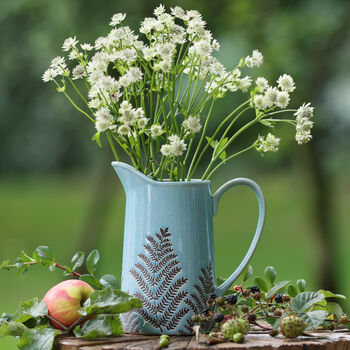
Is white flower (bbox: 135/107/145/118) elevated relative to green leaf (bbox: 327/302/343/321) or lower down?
elevated

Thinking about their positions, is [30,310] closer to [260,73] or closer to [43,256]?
[43,256]

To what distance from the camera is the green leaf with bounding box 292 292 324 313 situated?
1.18m

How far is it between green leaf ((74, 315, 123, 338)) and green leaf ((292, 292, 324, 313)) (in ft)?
1.23

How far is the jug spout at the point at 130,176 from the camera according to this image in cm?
121

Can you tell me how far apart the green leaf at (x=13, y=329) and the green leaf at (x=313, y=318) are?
0.58 meters

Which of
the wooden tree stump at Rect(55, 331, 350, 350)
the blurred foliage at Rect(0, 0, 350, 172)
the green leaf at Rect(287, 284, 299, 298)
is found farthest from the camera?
the blurred foliage at Rect(0, 0, 350, 172)

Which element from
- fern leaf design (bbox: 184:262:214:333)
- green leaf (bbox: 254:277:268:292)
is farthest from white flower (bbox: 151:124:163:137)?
green leaf (bbox: 254:277:268:292)

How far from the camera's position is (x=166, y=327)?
1173 millimetres

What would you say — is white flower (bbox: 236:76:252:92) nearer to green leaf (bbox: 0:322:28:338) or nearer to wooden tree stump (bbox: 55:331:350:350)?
wooden tree stump (bbox: 55:331:350:350)

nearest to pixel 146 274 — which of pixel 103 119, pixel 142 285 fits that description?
pixel 142 285

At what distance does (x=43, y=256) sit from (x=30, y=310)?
0.14m

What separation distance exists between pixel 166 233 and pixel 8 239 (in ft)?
21.6

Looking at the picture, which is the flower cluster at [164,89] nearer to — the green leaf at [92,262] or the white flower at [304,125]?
the white flower at [304,125]

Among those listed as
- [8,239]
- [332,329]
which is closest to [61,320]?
[332,329]
